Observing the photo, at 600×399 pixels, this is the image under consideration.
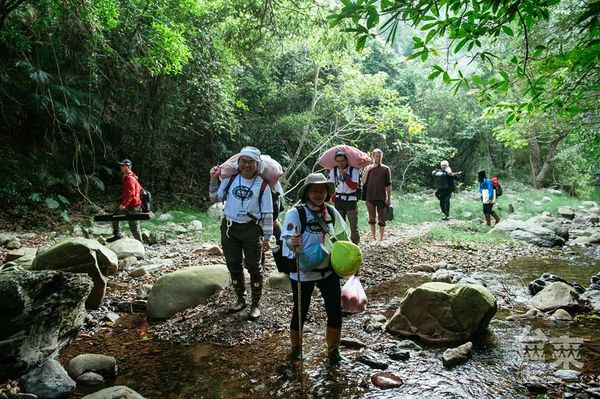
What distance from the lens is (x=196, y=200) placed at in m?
16.5

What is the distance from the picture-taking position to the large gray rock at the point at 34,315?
3193 millimetres

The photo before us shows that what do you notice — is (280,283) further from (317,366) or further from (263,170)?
(317,366)

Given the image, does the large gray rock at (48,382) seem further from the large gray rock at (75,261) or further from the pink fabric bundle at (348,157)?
the pink fabric bundle at (348,157)

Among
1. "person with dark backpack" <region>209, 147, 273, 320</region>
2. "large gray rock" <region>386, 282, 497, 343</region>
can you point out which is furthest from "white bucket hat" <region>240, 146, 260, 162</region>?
"large gray rock" <region>386, 282, 497, 343</region>

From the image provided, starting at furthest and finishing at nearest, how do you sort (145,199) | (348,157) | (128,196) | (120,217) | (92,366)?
1. (145,199)
2. (128,196)
3. (120,217)
4. (348,157)
5. (92,366)

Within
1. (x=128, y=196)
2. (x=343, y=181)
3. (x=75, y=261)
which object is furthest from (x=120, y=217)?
(x=343, y=181)

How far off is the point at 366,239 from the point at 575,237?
22.2ft

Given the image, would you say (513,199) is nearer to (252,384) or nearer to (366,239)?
(366,239)

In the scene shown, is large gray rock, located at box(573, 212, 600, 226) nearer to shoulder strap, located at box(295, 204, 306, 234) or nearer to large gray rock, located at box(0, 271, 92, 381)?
shoulder strap, located at box(295, 204, 306, 234)

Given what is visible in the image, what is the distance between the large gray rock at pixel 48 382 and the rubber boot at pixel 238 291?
2.11m

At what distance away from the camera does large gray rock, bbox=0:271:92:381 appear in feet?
10.5

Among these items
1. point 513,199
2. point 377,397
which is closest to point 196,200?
point 377,397

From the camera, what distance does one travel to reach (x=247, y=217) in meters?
4.86

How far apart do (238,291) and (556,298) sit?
4.47 m
